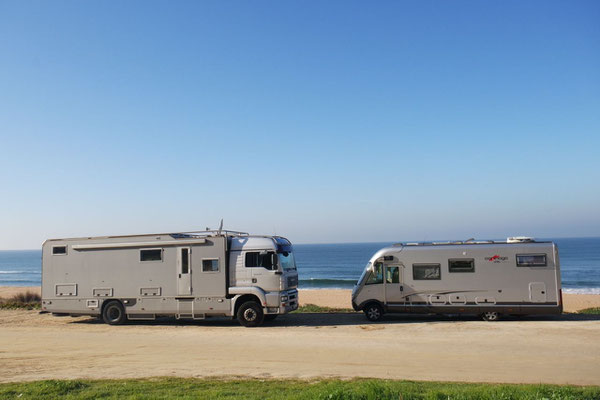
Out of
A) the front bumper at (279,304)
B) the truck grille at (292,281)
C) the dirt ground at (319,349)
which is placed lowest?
the dirt ground at (319,349)

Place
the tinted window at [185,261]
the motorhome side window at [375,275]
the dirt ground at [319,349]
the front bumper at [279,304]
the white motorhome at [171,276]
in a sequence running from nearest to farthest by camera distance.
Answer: the dirt ground at [319,349] → the front bumper at [279,304] → the white motorhome at [171,276] → the tinted window at [185,261] → the motorhome side window at [375,275]

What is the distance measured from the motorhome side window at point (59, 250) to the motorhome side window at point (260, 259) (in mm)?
7509

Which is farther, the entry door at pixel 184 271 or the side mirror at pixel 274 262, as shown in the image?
the entry door at pixel 184 271

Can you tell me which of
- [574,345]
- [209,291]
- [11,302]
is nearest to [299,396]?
[574,345]

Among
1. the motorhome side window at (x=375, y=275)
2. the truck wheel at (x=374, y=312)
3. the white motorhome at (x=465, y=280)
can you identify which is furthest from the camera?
the motorhome side window at (x=375, y=275)

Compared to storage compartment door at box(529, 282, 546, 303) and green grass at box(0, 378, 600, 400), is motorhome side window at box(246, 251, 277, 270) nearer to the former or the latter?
green grass at box(0, 378, 600, 400)

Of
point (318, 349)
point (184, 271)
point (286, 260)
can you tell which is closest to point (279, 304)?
point (286, 260)

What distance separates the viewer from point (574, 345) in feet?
45.2

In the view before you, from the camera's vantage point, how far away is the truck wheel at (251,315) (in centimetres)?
1819

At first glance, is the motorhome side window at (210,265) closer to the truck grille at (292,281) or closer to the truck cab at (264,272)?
the truck cab at (264,272)

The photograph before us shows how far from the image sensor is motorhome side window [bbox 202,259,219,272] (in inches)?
730

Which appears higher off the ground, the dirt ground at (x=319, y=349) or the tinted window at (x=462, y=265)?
the tinted window at (x=462, y=265)

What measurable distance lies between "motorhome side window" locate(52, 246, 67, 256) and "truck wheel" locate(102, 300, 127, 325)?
278cm

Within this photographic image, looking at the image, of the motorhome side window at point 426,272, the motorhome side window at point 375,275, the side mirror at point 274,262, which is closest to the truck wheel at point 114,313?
the side mirror at point 274,262
